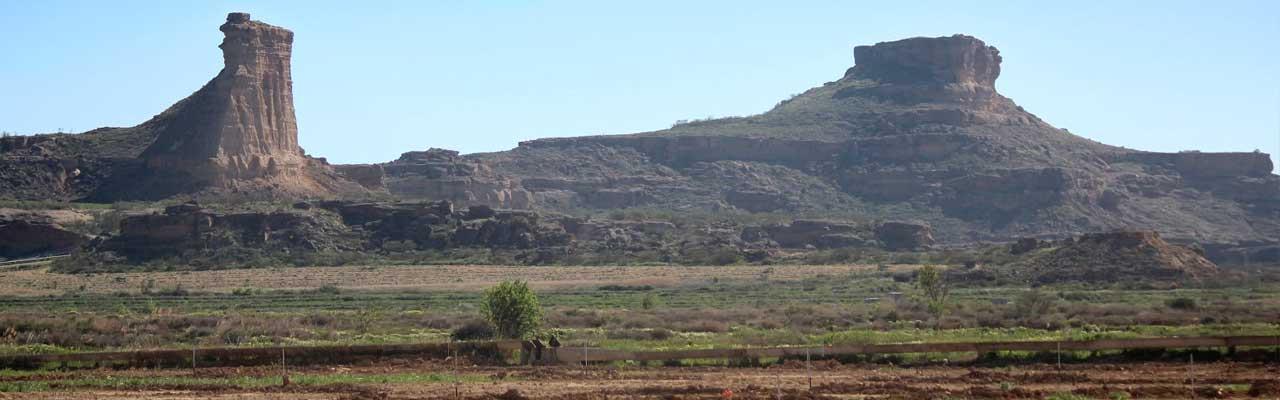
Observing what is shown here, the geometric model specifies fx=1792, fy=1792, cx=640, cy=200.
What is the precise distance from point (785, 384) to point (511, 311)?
17.0 m

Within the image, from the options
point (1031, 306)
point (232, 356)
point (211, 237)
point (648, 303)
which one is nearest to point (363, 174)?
point (211, 237)

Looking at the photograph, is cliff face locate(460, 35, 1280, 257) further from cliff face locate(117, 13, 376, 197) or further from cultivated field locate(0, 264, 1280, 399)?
cultivated field locate(0, 264, 1280, 399)

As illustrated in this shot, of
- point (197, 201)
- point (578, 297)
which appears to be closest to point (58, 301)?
point (578, 297)

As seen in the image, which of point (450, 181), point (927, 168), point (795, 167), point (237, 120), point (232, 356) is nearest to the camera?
point (232, 356)

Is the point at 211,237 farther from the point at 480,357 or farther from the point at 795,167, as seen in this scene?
the point at 795,167

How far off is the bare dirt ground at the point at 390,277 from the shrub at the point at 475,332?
33968 mm

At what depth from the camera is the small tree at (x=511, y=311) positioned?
46.0 m

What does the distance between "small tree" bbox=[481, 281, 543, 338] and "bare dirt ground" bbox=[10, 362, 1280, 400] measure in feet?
37.1

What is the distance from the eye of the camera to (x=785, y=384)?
100.0 ft

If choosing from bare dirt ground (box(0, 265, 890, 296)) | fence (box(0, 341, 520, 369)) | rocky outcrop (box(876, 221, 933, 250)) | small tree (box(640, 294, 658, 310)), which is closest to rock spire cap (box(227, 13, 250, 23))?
bare dirt ground (box(0, 265, 890, 296))

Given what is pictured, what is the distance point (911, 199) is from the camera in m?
145

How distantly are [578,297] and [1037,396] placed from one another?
48.8m

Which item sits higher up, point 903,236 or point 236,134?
point 236,134

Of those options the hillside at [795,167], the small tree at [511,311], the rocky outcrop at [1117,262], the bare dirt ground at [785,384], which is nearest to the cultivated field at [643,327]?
the bare dirt ground at [785,384]
